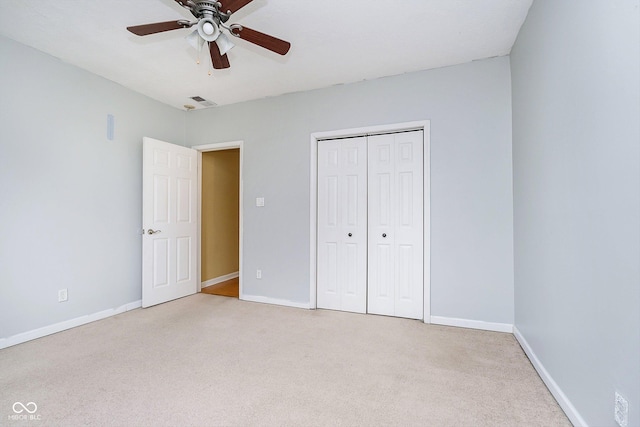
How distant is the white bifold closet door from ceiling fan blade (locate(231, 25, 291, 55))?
1.72 meters

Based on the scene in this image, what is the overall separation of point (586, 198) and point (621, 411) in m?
0.91

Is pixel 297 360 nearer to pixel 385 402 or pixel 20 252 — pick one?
pixel 385 402

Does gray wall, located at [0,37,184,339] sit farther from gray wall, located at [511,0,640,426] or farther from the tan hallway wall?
gray wall, located at [511,0,640,426]

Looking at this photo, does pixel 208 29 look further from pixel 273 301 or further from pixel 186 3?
pixel 273 301

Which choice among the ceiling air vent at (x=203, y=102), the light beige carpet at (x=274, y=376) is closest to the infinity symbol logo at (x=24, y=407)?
the light beige carpet at (x=274, y=376)

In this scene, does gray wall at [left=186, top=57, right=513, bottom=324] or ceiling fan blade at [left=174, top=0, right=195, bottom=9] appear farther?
gray wall at [left=186, top=57, right=513, bottom=324]

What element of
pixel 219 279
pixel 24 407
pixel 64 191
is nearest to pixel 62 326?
pixel 64 191

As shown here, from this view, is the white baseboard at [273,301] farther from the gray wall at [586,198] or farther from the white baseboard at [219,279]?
the gray wall at [586,198]

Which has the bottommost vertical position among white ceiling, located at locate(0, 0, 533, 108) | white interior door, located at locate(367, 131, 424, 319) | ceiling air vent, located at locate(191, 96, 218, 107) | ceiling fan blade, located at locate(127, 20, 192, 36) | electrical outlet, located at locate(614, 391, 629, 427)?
electrical outlet, located at locate(614, 391, 629, 427)

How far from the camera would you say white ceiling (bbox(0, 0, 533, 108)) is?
7.60 feet

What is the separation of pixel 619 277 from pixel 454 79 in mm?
2538

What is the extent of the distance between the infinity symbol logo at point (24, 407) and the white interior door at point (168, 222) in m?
1.94

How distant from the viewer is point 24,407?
71.8 inches

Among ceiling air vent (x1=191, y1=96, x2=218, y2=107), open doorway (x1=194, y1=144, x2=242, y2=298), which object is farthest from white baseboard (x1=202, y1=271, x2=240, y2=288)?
ceiling air vent (x1=191, y1=96, x2=218, y2=107)
